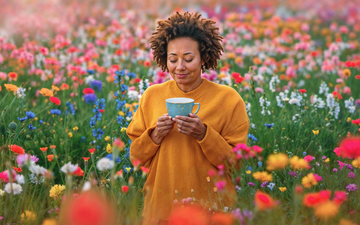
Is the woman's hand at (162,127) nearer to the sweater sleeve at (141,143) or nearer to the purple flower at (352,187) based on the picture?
the sweater sleeve at (141,143)

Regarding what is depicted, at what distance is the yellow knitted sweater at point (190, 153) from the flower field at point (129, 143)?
73mm

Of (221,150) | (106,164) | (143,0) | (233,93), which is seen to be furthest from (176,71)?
(143,0)

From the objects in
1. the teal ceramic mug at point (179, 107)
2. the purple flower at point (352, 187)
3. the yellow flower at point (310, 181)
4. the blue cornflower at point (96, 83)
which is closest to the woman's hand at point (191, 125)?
the teal ceramic mug at point (179, 107)

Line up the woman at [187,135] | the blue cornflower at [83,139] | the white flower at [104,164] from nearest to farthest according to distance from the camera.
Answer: the white flower at [104,164], the woman at [187,135], the blue cornflower at [83,139]

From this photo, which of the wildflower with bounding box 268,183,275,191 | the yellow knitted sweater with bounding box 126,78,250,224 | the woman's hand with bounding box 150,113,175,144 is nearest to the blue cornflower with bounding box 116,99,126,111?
the yellow knitted sweater with bounding box 126,78,250,224

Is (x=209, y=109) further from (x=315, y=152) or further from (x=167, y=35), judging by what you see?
(x=315, y=152)

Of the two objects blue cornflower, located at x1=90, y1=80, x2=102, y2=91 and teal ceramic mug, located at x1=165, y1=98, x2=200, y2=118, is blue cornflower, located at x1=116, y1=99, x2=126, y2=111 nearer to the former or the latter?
blue cornflower, located at x1=90, y1=80, x2=102, y2=91

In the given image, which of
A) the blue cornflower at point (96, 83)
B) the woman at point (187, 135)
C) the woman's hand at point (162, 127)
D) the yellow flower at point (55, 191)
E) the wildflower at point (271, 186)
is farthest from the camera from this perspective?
the blue cornflower at point (96, 83)

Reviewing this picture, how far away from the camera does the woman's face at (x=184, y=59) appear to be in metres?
1.81

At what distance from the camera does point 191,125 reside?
5.42 ft

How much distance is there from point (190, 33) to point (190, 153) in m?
0.69

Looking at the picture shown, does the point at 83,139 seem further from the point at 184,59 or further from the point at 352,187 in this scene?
the point at 352,187

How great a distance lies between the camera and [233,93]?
1917 mm

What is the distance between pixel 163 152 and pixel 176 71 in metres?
0.48
